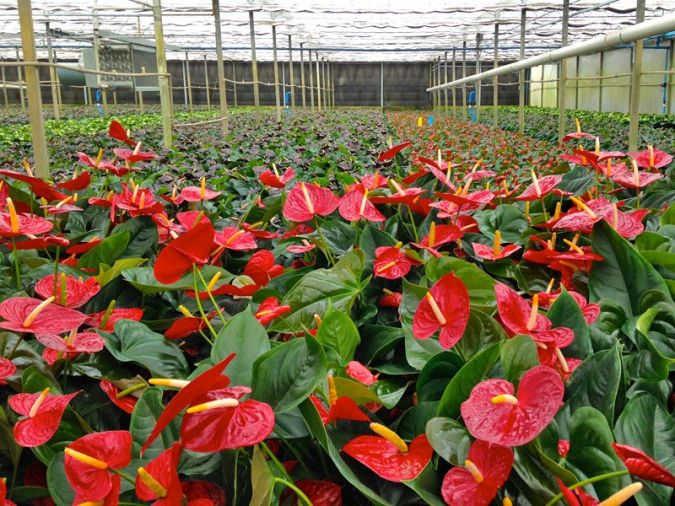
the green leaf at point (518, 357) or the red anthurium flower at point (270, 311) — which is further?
the red anthurium flower at point (270, 311)

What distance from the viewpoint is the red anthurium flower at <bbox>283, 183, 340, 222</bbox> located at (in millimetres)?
1058

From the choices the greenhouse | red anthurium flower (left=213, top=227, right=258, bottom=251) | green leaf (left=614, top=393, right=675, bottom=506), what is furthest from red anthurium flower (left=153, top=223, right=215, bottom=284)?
green leaf (left=614, top=393, right=675, bottom=506)

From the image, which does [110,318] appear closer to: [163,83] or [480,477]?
[480,477]

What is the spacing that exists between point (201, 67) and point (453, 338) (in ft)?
110

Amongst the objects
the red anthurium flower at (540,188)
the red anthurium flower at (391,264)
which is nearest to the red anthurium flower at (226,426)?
the red anthurium flower at (391,264)

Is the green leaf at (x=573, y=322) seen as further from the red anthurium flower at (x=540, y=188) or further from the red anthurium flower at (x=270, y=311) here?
the red anthurium flower at (x=540, y=188)

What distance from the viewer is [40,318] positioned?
639 mm

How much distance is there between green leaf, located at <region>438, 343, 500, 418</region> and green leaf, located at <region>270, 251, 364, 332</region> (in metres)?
0.28

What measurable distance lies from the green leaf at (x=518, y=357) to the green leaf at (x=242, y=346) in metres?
0.21

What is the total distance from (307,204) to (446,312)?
1.55 feet

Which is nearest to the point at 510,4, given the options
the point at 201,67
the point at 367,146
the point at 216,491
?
the point at 367,146

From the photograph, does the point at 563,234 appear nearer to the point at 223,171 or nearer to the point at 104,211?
the point at 104,211

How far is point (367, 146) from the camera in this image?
4551 millimetres

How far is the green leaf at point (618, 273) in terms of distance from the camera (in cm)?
85
